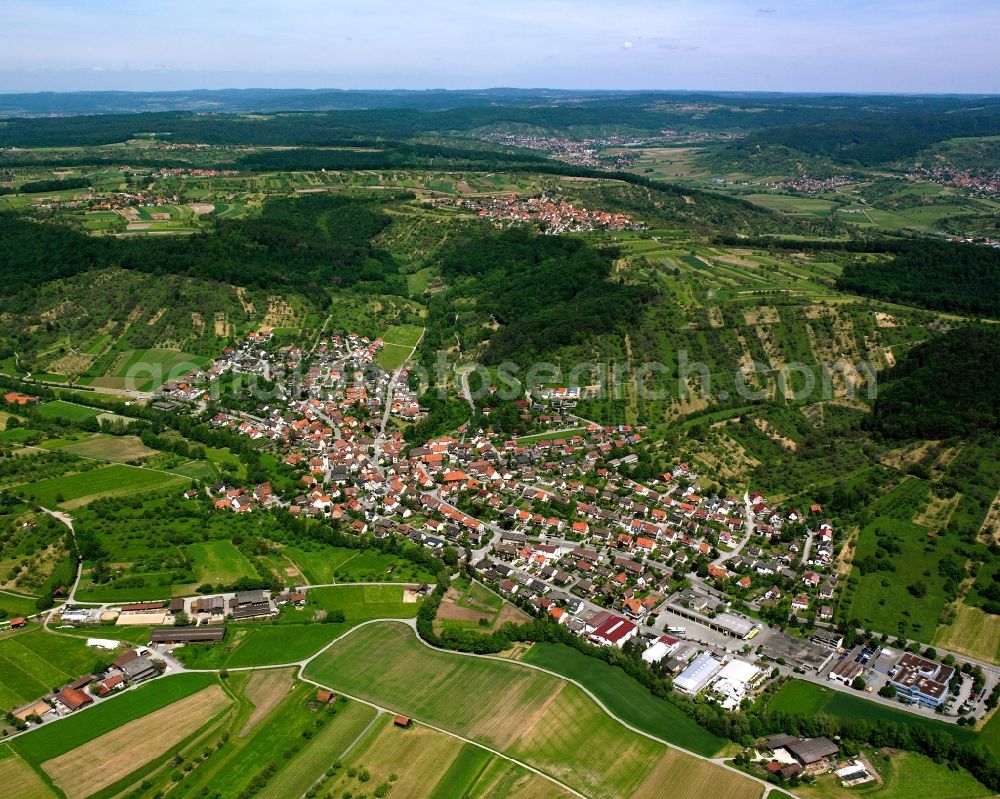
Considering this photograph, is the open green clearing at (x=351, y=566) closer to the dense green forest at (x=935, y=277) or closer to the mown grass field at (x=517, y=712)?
the mown grass field at (x=517, y=712)

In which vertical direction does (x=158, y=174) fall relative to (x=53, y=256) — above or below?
above

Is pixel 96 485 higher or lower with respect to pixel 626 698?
higher

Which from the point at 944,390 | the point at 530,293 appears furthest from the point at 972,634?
the point at 530,293

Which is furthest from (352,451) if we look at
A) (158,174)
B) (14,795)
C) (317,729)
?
(158,174)

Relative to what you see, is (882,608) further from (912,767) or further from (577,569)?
(577,569)

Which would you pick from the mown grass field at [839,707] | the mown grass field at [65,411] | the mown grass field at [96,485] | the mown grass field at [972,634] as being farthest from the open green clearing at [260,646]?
the mown grass field at [65,411]

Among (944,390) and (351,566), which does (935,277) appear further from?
(351,566)
